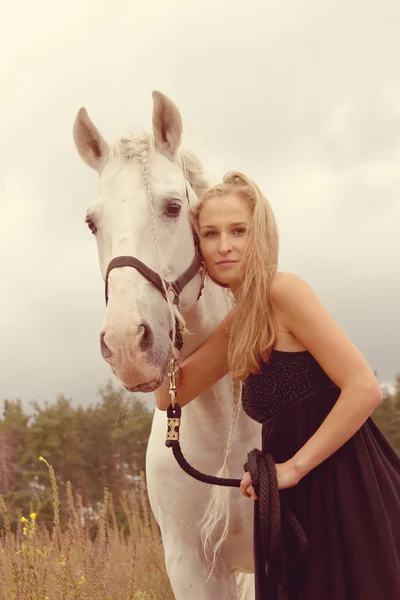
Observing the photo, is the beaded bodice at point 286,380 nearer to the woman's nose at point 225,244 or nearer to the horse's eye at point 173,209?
the woman's nose at point 225,244

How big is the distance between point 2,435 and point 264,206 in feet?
63.8

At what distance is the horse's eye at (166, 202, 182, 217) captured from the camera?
2.25 meters

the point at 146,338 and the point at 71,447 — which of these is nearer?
the point at 146,338

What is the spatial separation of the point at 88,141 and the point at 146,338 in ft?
3.58

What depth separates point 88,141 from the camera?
256 centimetres

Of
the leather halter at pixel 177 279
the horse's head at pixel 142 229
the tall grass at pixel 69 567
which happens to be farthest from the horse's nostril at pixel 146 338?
the tall grass at pixel 69 567

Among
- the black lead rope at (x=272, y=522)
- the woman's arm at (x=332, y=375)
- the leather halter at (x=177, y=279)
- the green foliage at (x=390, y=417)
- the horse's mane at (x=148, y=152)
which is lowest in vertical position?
the black lead rope at (x=272, y=522)

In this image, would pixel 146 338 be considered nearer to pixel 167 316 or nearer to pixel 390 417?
pixel 167 316

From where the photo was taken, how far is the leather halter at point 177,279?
6.61 feet

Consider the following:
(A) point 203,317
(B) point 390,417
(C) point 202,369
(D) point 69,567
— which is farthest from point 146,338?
(B) point 390,417

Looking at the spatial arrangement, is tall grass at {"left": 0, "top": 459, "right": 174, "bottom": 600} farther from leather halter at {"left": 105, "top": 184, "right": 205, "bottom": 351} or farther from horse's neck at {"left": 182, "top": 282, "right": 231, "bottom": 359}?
leather halter at {"left": 105, "top": 184, "right": 205, "bottom": 351}

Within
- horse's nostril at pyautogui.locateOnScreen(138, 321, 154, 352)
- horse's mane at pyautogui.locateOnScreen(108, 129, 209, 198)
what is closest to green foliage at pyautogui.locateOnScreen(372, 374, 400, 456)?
horse's mane at pyautogui.locateOnScreen(108, 129, 209, 198)

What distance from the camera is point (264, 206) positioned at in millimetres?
2129

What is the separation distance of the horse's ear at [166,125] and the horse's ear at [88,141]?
0.23 m
